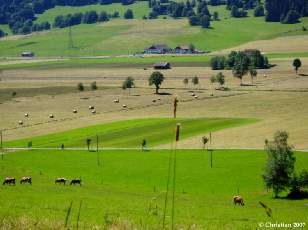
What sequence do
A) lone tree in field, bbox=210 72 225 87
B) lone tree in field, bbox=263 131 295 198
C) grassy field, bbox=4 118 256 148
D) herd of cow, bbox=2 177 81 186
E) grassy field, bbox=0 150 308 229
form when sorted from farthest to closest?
lone tree in field, bbox=210 72 225 87
grassy field, bbox=4 118 256 148
lone tree in field, bbox=263 131 295 198
herd of cow, bbox=2 177 81 186
grassy field, bbox=0 150 308 229

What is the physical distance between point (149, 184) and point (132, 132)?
131ft

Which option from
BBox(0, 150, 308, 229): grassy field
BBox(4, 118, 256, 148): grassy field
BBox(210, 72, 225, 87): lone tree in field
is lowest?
BBox(210, 72, 225, 87): lone tree in field

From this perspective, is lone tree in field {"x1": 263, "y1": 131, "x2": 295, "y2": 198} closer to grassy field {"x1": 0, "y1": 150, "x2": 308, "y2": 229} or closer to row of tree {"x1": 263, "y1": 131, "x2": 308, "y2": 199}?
row of tree {"x1": 263, "y1": 131, "x2": 308, "y2": 199}

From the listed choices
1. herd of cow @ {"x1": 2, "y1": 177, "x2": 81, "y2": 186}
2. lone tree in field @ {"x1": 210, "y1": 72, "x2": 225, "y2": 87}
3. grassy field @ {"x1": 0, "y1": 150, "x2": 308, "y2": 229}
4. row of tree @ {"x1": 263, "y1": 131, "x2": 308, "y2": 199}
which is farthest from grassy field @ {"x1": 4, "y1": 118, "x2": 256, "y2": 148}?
lone tree in field @ {"x1": 210, "y1": 72, "x2": 225, "y2": 87}

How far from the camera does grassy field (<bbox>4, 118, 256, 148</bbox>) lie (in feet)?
324

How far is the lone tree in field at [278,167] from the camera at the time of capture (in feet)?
202

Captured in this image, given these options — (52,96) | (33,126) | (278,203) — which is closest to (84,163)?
Result: (278,203)

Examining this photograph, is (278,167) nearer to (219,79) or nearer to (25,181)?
(25,181)

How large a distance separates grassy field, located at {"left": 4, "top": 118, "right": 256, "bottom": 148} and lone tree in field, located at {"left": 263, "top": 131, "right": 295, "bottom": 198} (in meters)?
31.6

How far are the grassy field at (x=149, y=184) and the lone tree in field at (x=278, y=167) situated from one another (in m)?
1.42

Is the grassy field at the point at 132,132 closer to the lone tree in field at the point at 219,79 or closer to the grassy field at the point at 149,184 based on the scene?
the grassy field at the point at 149,184

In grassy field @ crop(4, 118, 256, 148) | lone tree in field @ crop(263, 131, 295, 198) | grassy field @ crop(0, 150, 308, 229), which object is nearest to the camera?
grassy field @ crop(0, 150, 308, 229)

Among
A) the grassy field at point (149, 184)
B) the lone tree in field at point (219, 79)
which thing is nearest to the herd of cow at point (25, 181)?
the grassy field at point (149, 184)

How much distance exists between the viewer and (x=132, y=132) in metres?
106
